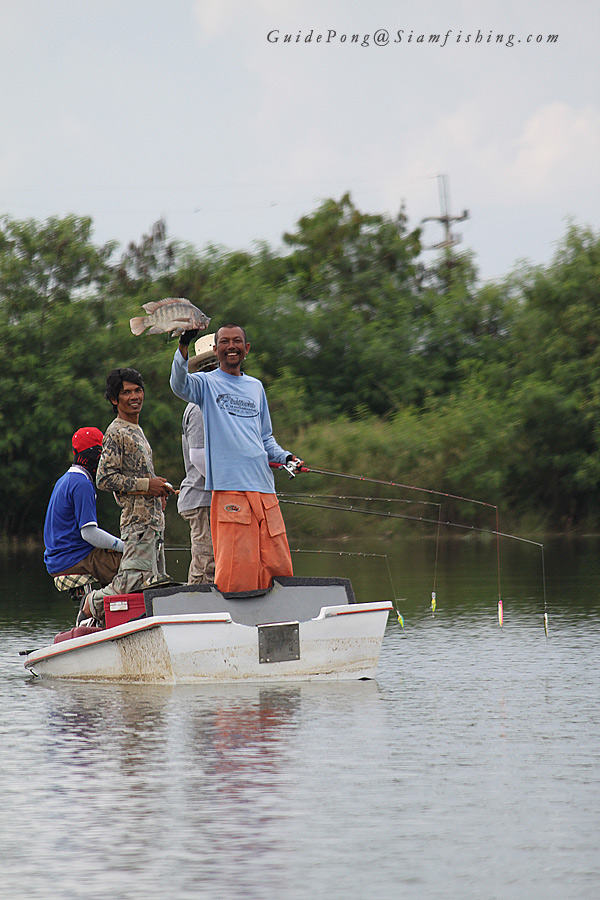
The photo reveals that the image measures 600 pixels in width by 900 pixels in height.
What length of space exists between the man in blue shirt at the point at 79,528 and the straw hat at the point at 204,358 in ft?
2.78

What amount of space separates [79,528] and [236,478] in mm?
1102

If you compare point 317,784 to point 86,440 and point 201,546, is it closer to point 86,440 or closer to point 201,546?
point 201,546

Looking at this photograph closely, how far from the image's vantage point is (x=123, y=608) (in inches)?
338

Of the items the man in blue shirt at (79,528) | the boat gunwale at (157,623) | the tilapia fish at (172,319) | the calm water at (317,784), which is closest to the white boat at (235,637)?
the boat gunwale at (157,623)

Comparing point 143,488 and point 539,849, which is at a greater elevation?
point 143,488

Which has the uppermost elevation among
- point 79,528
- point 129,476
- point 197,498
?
point 129,476

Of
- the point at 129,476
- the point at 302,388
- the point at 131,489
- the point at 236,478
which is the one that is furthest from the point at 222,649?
the point at 302,388

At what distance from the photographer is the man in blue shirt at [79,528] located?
28.9ft

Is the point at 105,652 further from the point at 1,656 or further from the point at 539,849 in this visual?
the point at 539,849

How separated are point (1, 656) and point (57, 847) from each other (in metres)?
5.65

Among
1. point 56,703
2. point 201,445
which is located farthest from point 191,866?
point 201,445

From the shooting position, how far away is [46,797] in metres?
5.67

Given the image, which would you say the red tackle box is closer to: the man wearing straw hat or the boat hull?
the boat hull

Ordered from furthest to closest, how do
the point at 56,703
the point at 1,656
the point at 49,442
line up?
the point at 49,442 < the point at 1,656 < the point at 56,703
